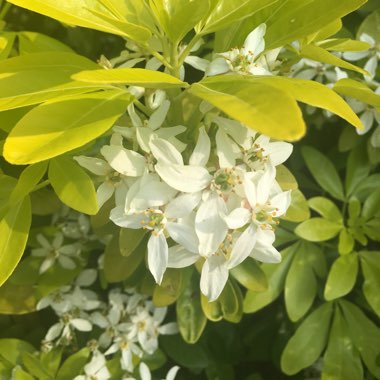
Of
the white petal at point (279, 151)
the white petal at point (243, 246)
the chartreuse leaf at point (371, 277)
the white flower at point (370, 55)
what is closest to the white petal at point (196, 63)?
the white petal at point (279, 151)

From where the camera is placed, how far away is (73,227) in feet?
3.89

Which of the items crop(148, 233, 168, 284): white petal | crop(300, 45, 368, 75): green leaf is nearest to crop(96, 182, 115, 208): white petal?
crop(148, 233, 168, 284): white petal

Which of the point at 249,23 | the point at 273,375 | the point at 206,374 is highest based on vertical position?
the point at 249,23

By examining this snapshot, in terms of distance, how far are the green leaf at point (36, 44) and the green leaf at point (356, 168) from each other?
23.7 inches

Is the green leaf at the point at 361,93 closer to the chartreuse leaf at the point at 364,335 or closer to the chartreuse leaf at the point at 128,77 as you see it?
the chartreuse leaf at the point at 128,77

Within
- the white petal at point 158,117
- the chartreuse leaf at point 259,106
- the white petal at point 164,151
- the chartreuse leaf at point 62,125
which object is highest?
the chartreuse leaf at point 259,106

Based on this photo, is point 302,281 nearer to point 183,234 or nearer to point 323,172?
point 323,172

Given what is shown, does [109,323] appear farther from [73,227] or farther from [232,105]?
[232,105]

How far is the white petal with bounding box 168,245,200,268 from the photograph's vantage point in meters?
0.84

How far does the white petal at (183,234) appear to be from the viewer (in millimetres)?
783

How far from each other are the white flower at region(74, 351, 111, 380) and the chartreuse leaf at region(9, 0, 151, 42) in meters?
0.63

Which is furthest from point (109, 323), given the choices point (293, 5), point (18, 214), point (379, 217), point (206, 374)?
point (293, 5)

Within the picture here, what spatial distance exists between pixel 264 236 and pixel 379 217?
1.34 feet

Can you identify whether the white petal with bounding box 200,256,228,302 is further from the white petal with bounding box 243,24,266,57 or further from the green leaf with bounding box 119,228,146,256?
the white petal with bounding box 243,24,266,57
